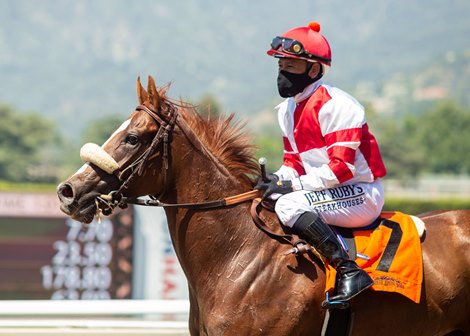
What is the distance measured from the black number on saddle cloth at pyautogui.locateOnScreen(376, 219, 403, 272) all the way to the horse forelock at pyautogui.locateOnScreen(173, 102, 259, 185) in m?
0.77

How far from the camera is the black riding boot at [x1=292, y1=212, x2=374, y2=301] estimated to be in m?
4.38

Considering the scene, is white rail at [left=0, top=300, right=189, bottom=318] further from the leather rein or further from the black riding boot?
the black riding boot

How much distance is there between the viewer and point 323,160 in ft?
15.1

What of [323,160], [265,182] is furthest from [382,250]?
[265,182]

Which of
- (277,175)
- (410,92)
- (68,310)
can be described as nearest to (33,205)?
(68,310)

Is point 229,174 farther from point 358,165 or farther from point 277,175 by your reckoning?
point 358,165

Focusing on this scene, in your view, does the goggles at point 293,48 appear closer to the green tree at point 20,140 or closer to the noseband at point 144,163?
the noseband at point 144,163

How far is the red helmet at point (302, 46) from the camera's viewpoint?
15.1 ft

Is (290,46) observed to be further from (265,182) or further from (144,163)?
(144,163)

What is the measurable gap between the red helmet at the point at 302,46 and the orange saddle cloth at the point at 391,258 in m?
0.93

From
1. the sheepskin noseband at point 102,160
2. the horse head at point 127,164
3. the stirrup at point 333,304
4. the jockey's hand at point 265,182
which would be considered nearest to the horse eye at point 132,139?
the horse head at point 127,164

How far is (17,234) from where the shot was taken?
37.4 ft

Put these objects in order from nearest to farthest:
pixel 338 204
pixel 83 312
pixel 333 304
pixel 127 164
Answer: pixel 333 304 → pixel 127 164 → pixel 338 204 → pixel 83 312

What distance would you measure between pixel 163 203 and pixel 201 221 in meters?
0.22
